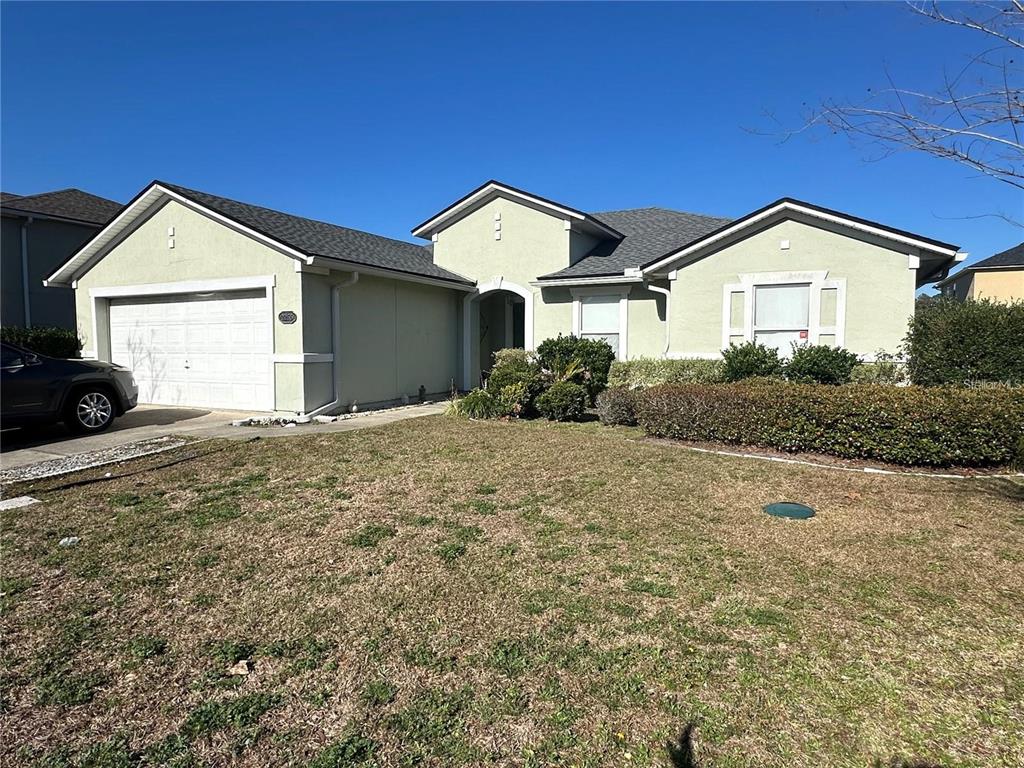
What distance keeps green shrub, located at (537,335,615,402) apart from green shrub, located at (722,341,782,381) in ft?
7.65

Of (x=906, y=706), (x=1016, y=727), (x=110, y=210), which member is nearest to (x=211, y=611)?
(x=906, y=706)

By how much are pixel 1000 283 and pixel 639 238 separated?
63.3ft

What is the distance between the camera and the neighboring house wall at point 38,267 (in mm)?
17422

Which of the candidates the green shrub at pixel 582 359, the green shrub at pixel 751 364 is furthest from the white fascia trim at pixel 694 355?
the green shrub at pixel 582 359

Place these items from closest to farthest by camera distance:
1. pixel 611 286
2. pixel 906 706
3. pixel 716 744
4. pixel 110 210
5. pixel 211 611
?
pixel 716 744
pixel 906 706
pixel 211 611
pixel 611 286
pixel 110 210

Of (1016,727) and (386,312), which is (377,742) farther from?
(386,312)

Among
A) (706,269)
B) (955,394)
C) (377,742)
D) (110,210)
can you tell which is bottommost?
(377,742)

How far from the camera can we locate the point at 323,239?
1316 centimetres

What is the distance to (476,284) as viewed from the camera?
1631 cm

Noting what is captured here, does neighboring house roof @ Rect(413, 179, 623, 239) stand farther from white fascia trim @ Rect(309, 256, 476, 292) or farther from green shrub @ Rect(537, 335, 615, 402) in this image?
green shrub @ Rect(537, 335, 615, 402)

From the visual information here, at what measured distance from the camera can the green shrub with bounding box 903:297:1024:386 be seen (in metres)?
9.84

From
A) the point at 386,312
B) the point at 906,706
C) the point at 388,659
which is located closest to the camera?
the point at 906,706

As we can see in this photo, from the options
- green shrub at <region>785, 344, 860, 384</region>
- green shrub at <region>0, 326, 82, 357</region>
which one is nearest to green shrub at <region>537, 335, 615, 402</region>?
green shrub at <region>785, 344, 860, 384</region>

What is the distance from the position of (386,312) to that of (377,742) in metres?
11.6
